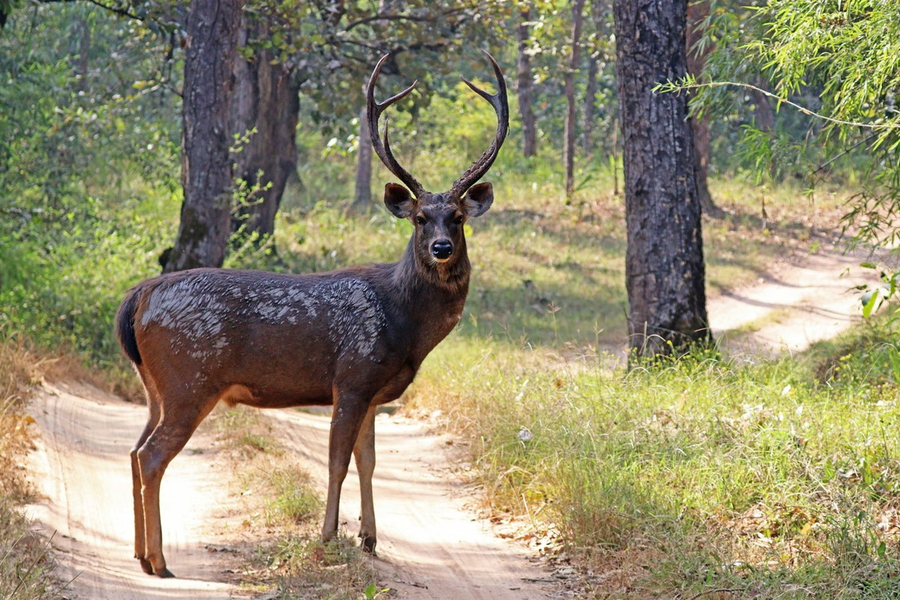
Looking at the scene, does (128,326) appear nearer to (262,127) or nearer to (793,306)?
(262,127)

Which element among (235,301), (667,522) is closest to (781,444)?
(667,522)

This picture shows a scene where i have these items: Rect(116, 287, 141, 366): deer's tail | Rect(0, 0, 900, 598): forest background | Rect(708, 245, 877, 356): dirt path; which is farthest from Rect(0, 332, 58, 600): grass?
Rect(708, 245, 877, 356): dirt path

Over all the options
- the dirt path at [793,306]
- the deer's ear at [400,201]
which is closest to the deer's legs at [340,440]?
the deer's ear at [400,201]

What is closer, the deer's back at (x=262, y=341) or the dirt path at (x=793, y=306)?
the deer's back at (x=262, y=341)

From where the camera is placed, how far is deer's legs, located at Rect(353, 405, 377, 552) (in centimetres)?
703

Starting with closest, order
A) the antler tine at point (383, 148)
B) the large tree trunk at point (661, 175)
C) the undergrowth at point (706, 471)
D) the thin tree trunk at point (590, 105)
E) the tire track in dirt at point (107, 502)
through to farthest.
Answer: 1. the undergrowth at point (706, 471)
2. the tire track in dirt at point (107, 502)
3. the antler tine at point (383, 148)
4. the large tree trunk at point (661, 175)
5. the thin tree trunk at point (590, 105)

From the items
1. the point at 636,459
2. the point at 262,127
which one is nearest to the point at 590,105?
the point at 262,127

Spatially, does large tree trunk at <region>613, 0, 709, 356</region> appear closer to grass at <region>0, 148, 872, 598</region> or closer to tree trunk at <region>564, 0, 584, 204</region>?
grass at <region>0, 148, 872, 598</region>

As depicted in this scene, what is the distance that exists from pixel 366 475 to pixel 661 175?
189 inches

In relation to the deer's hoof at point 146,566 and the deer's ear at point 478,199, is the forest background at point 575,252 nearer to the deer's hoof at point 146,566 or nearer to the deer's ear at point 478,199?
the deer's hoof at point 146,566

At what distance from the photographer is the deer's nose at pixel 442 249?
6535 mm

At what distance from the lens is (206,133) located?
11.4 meters

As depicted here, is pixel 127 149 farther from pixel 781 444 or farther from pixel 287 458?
pixel 781 444

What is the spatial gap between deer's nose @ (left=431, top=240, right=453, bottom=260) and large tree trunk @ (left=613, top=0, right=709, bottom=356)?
4147 mm
